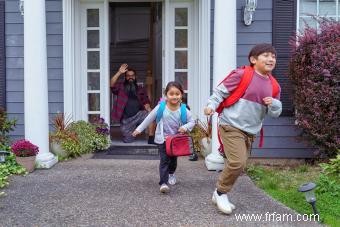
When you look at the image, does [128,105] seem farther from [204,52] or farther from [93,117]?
[204,52]

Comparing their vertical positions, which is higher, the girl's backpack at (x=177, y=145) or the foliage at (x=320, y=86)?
the foliage at (x=320, y=86)

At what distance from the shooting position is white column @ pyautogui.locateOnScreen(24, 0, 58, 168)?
6.36 m

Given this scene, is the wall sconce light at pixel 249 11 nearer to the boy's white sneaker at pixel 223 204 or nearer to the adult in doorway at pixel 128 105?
the adult in doorway at pixel 128 105

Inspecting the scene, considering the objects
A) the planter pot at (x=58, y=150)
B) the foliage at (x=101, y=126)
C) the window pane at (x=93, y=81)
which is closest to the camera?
the planter pot at (x=58, y=150)

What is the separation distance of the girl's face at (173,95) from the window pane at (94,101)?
10.3ft

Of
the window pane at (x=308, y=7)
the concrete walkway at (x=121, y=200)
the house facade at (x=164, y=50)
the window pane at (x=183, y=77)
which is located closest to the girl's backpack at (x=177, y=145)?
the concrete walkway at (x=121, y=200)

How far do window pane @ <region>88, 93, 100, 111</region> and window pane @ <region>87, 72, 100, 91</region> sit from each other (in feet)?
0.38

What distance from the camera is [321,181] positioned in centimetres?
544

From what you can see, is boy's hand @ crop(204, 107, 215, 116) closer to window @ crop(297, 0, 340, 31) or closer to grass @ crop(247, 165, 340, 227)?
grass @ crop(247, 165, 340, 227)

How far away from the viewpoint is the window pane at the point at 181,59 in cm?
792

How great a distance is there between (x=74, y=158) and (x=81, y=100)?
117cm

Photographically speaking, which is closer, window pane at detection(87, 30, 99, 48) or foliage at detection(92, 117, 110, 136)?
foliage at detection(92, 117, 110, 136)

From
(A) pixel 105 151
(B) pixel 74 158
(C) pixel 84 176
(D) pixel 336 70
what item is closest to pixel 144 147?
(A) pixel 105 151

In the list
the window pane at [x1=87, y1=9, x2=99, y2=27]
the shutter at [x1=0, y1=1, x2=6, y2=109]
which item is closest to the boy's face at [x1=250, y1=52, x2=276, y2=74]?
the window pane at [x1=87, y1=9, x2=99, y2=27]
